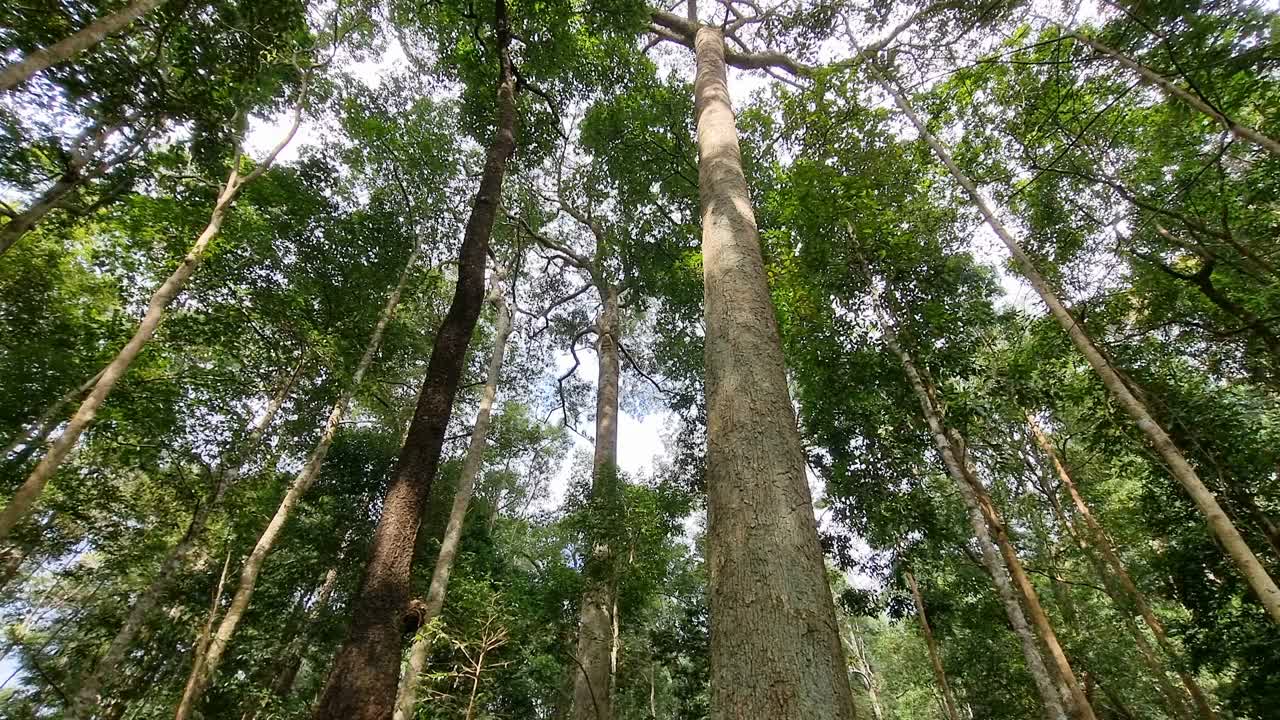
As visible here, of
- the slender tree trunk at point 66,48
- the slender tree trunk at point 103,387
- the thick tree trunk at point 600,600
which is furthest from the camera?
the thick tree trunk at point 600,600

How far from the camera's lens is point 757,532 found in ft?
5.55

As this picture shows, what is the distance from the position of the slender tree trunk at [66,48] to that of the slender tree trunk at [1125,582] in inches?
555

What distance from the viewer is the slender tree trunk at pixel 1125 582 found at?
8.45m

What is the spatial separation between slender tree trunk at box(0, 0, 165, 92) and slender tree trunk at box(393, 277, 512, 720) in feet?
16.3

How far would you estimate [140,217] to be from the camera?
27.6 feet

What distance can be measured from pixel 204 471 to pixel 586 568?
25.9 feet

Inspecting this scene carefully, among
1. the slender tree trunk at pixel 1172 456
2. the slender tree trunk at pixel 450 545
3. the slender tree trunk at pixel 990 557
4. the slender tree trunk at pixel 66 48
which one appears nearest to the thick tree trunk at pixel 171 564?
the slender tree trunk at pixel 450 545

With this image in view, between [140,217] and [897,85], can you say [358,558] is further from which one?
[897,85]

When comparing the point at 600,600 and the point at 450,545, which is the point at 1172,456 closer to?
the point at 600,600

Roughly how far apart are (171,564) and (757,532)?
1059cm

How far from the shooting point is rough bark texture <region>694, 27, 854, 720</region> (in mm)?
1356

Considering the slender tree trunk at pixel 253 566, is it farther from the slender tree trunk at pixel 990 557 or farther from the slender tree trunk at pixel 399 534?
the slender tree trunk at pixel 990 557

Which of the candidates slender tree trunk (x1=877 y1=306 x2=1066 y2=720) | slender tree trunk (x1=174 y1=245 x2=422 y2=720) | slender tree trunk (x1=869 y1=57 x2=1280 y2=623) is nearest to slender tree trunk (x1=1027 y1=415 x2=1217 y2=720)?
slender tree trunk (x1=877 y1=306 x2=1066 y2=720)

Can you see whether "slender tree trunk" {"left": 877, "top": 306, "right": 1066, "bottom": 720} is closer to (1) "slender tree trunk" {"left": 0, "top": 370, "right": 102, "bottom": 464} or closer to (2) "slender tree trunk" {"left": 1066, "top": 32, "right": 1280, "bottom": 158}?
(2) "slender tree trunk" {"left": 1066, "top": 32, "right": 1280, "bottom": 158}
